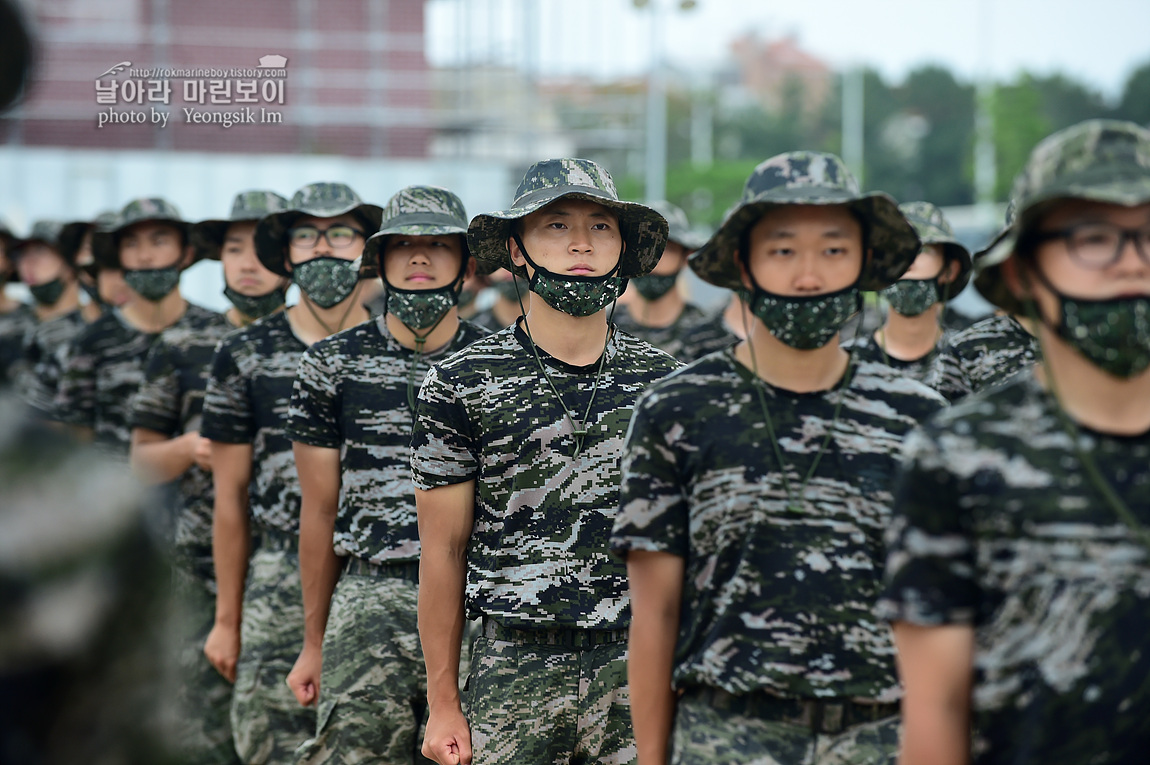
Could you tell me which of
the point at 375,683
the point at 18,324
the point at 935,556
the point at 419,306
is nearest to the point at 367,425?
the point at 419,306

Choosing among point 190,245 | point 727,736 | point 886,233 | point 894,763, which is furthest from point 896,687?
point 190,245

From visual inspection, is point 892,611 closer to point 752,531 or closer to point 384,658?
point 752,531

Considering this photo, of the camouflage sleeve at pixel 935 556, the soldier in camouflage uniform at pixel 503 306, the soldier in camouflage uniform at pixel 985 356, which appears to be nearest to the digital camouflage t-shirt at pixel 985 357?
the soldier in camouflage uniform at pixel 985 356

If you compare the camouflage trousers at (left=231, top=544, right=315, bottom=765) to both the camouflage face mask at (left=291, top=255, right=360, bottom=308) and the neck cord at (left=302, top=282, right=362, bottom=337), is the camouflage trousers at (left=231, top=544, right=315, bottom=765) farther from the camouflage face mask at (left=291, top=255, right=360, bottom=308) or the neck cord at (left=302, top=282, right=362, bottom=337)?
the camouflage face mask at (left=291, top=255, right=360, bottom=308)

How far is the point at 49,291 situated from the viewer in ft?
44.2

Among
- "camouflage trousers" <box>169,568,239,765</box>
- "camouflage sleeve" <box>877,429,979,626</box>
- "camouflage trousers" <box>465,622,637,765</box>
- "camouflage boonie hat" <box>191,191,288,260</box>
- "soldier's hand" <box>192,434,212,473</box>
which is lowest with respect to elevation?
"camouflage trousers" <box>169,568,239,765</box>

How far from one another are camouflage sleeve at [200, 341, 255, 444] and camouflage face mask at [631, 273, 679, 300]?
183 inches

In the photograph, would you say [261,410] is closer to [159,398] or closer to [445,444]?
[159,398]

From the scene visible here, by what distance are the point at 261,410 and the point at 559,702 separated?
108 inches

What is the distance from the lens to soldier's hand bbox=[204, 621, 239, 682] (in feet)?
23.0

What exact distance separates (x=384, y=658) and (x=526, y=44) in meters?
22.7

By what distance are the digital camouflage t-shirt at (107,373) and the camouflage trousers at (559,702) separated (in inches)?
172

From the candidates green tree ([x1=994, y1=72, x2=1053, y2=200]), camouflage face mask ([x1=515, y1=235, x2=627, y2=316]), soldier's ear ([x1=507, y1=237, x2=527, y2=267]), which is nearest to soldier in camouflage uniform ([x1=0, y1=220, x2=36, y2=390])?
soldier's ear ([x1=507, y1=237, x2=527, y2=267])

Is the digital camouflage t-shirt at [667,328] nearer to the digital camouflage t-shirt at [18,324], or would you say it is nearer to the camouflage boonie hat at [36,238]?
the digital camouflage t-shirt at [18,324]
